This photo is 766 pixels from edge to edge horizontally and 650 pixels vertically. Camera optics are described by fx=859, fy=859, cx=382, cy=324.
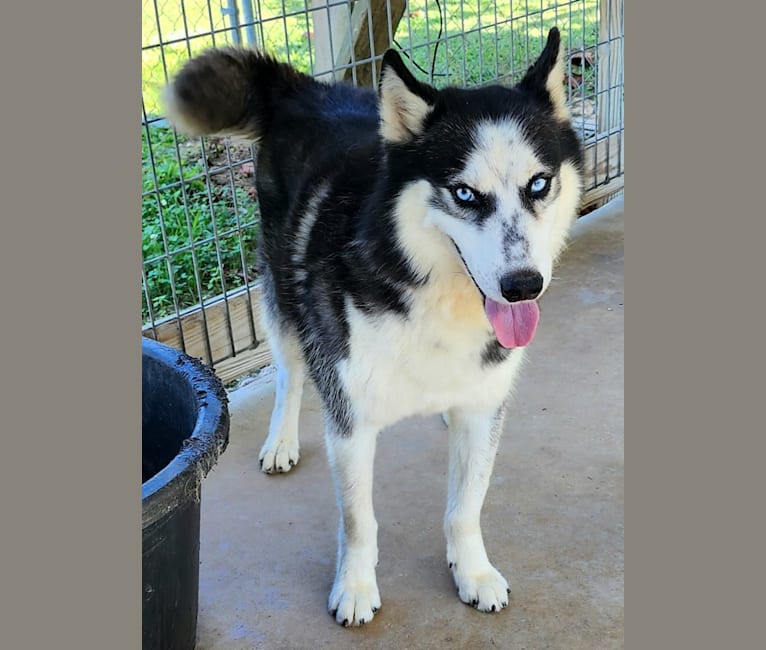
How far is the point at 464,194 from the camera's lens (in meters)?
1.68

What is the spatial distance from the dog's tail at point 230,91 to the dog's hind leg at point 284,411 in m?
0.63

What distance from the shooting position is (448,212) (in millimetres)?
1696

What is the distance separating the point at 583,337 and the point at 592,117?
1727 millimetres

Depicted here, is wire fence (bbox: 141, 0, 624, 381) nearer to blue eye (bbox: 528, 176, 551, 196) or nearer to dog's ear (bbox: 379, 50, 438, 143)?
dog's ear (bbox: 379, 50, 438, 143)

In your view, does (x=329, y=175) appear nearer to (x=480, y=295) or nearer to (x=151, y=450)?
(x=480, y=295)

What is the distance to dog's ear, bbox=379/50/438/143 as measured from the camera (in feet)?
5.74

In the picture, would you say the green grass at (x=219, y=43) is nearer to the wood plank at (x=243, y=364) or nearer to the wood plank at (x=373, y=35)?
the wood plank at (x=373, y=35)

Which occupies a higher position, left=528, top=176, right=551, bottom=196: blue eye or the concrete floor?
left=528, top=176, right=551, bottom=196: blue eye

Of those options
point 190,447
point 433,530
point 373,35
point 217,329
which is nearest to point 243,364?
point 217,329

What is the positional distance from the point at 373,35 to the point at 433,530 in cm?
190

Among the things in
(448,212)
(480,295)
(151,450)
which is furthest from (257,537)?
(448,212)

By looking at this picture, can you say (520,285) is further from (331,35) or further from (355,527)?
(331,35)

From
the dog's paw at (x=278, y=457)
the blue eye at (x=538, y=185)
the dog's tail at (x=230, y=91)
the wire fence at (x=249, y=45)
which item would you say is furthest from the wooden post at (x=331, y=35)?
the blue eye at (x=538, y=185)

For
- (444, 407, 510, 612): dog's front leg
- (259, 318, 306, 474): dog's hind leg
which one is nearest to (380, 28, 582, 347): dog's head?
(444, 407, 510, 612): dog's front leg
